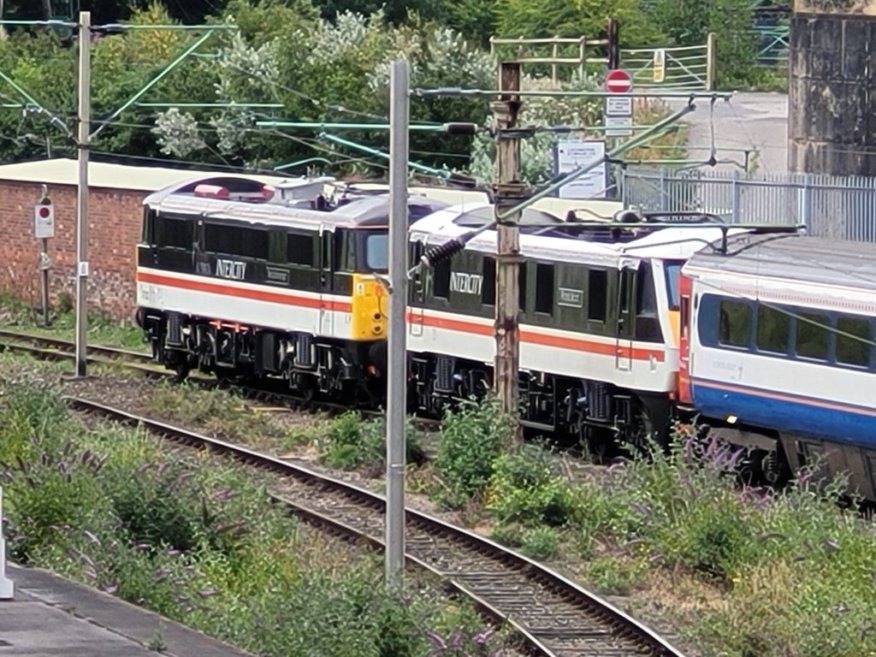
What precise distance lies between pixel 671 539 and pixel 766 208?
17016 mm

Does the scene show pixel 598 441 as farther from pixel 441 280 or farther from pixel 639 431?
pixel 441 280

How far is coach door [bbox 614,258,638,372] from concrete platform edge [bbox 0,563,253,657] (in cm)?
1229

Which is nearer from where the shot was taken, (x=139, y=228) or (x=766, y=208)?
(x=766, y=208)

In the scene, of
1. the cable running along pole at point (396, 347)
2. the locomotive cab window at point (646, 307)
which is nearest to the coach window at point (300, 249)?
the locomotive cab window at point (646, 307)

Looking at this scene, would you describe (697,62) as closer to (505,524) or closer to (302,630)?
(505,524)

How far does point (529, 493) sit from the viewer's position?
22.0 m

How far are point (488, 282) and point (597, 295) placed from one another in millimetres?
2253

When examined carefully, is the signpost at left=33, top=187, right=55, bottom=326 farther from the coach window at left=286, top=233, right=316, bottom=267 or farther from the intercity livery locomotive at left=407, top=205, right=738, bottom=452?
the intercity livery locomotive at left=407, top=205, right=738, bottom=452

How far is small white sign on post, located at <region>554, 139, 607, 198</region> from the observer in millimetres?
24672

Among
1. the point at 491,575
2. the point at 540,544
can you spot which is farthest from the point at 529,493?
the point at 491,575

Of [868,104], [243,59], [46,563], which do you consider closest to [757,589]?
[46,563]

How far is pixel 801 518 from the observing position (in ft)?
64.6

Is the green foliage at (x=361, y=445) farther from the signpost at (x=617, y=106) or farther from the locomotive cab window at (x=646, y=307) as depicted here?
the signpost at (x=617, y=106)

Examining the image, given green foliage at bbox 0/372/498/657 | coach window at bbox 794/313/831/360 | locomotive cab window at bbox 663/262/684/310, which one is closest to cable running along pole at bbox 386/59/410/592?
green foliage at bbox 0/372/498/657
